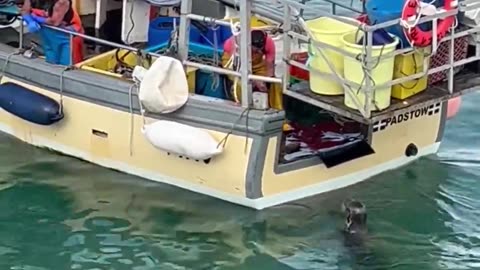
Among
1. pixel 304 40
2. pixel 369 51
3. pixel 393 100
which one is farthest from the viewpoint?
pixel 393 100

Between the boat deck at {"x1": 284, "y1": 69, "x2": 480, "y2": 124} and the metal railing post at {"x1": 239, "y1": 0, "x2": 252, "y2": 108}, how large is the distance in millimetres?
286

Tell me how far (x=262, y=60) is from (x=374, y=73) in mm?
1142

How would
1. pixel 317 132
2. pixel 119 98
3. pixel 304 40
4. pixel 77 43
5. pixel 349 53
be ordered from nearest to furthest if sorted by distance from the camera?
pixel 349 53
pixel 304 40
pixel 119 98
pixel 317 132
pixel 77 43

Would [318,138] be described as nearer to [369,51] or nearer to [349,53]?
[349,53]

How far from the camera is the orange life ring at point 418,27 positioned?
8.26 metres

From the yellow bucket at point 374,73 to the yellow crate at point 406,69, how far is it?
0.17 meters

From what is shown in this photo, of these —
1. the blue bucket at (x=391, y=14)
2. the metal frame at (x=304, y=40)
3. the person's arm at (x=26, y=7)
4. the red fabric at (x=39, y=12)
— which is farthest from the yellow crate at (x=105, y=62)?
the blue bucket at (x=391, y=14)

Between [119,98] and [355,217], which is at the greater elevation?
[119,98]

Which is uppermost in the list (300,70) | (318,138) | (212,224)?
(300,70)

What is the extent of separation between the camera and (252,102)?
8898mm

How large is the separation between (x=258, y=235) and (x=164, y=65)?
54.8 inches

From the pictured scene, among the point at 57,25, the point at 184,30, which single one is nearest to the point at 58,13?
the point at 57,25

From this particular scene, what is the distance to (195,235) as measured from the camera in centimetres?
880

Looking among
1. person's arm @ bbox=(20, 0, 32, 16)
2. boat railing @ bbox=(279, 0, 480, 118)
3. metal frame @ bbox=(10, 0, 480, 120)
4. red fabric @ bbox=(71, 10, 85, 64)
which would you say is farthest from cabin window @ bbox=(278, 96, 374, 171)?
person's arm @ bbox=(20, 0, 32, 16)
